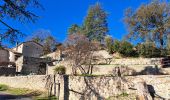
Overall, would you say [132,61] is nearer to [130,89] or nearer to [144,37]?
[144,37]

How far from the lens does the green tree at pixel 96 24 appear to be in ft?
192

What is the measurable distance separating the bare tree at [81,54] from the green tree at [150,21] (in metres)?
7.00

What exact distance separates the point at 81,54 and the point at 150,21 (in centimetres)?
1208

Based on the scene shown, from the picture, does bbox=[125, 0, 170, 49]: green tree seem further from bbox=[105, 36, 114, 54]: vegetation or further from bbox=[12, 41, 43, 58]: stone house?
bbox=[12, 41, 43, 58]: stone house

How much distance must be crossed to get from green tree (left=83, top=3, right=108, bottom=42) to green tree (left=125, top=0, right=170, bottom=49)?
48.9ft

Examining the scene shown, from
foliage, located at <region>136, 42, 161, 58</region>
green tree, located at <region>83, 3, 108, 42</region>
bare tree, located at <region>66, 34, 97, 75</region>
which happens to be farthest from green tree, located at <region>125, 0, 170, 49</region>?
green tree, located at <region>83, 3, 108, 42</region>

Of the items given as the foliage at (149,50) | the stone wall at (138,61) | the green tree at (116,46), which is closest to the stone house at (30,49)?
the green tree at (116,46)

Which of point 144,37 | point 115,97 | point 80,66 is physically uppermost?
point 144,37

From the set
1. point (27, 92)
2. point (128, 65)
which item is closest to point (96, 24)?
point (128, 65)

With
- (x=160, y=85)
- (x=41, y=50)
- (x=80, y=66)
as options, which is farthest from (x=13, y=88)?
(x=41, y=50)

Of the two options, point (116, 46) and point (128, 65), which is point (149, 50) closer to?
point (116, 46)

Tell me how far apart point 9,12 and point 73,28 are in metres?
53.9

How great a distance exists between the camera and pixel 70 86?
24.7 metres

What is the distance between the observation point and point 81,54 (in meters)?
37.4
